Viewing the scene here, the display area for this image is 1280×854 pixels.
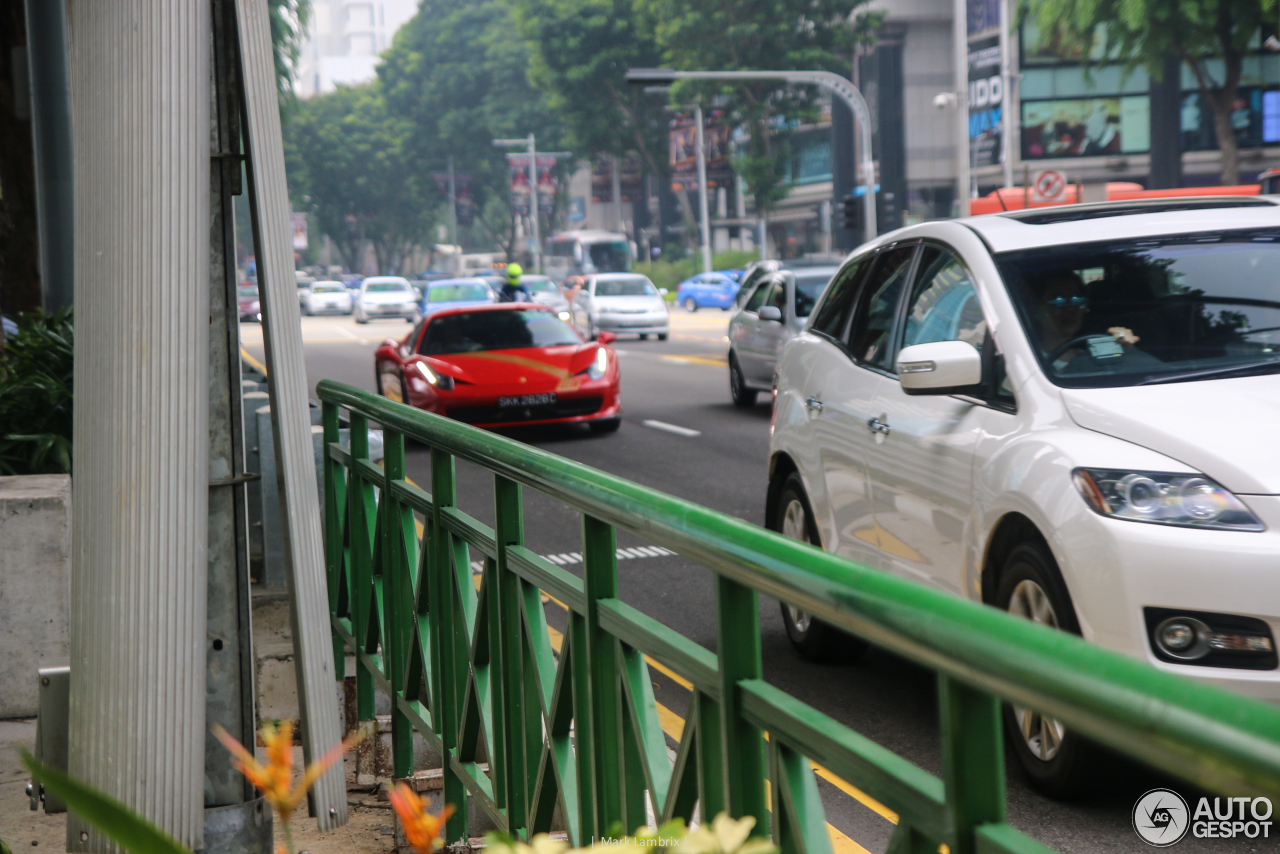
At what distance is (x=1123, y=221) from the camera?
4.70 meters

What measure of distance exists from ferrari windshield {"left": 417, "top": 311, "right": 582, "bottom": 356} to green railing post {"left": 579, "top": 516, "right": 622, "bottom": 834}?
38.8ft

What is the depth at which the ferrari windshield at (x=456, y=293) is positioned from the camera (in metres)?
32.3

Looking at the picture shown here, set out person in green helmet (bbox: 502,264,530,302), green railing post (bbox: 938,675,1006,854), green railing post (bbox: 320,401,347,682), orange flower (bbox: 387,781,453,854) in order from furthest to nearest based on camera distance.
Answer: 1. person in green helmet (bbox: 502,264,530,302)
2. green railing post (bbox: 320,401,347,682)
3. green railing post (bbox: 938,675,1006,854)
4. orange flower (bbox: 387,781,453,854)

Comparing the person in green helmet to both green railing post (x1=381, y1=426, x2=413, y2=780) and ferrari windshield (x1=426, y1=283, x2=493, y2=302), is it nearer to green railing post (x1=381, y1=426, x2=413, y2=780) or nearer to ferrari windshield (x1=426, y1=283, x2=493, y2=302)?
ferrari windshield (x1=426, y1=283, x2=493, y2=302)

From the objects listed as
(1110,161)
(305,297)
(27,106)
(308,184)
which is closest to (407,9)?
(308,184)

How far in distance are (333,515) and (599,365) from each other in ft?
30.5

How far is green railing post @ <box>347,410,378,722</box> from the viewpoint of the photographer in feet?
14.2

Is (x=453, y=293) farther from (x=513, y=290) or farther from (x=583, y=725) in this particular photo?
(x=583, y=725)

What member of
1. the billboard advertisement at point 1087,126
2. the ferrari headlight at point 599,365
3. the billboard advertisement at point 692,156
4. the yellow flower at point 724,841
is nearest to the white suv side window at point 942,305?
the yellow flower at point 724,841

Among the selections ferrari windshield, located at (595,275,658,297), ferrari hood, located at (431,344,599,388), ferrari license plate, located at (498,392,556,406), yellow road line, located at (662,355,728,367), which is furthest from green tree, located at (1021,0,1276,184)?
ferrari license plate, located at (498,392,556,406)

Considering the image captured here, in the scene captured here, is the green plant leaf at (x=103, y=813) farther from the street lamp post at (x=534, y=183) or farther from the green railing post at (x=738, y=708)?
the street lamp post at (x=534, y=183)

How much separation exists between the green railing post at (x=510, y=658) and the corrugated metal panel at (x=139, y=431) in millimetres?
640

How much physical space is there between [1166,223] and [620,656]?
3.11m

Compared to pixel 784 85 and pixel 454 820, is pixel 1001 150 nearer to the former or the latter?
pixel 784 85
